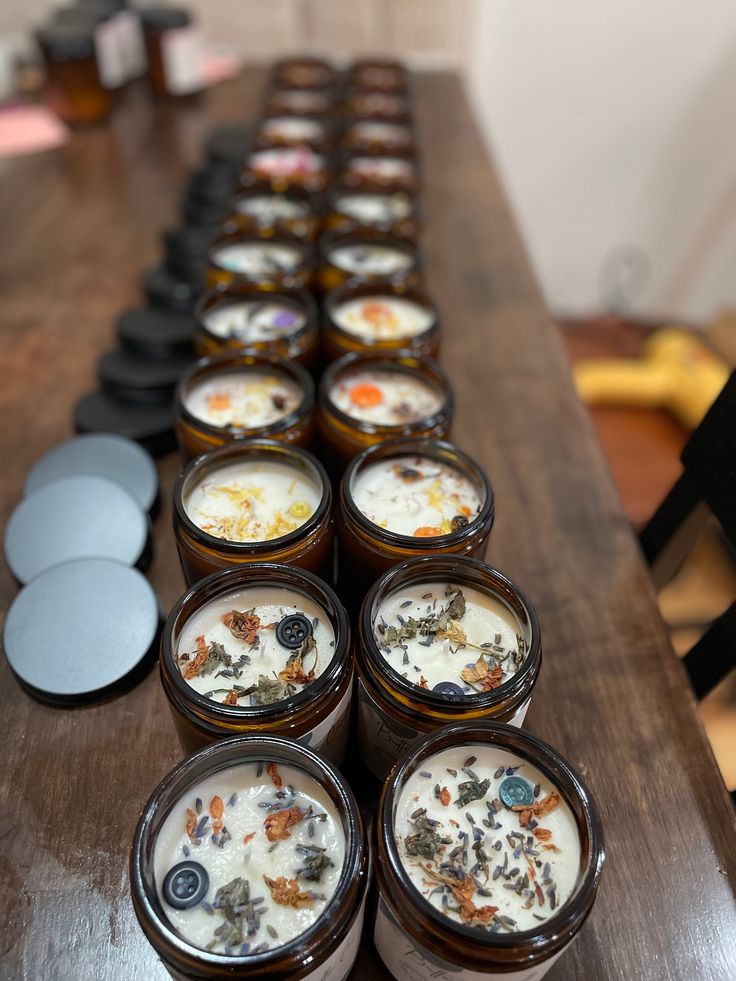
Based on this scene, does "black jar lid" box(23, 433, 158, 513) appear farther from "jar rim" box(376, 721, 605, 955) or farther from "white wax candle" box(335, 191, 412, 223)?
"white wax candle" box(335, 191, 412, 223)

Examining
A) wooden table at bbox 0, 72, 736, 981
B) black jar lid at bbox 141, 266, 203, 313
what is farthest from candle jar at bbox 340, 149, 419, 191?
black jar lid at bbox 141, 266, 203, 313

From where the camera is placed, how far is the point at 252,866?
0.60m


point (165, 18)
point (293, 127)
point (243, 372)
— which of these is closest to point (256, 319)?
point (243, 372)

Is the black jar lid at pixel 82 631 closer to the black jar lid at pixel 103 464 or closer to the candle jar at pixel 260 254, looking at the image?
the black jar lid at pixel 103 464

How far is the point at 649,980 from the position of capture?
67 centimetres

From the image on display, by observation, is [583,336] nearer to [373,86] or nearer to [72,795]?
[373,86]

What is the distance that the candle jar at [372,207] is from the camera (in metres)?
1.45

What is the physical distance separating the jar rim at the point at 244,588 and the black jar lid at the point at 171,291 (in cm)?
79

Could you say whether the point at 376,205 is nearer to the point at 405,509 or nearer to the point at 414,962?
the point at 405,509

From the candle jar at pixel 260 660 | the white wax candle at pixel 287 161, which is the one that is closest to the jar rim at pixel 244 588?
the candle jar at pixel 260 660

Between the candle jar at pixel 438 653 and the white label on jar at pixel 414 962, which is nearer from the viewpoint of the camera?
the white label on jar at pixel 414 962

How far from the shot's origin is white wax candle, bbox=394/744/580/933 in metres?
0.58

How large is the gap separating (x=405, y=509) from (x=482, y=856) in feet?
1.28

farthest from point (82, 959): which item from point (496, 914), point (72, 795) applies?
point (496, 914)
